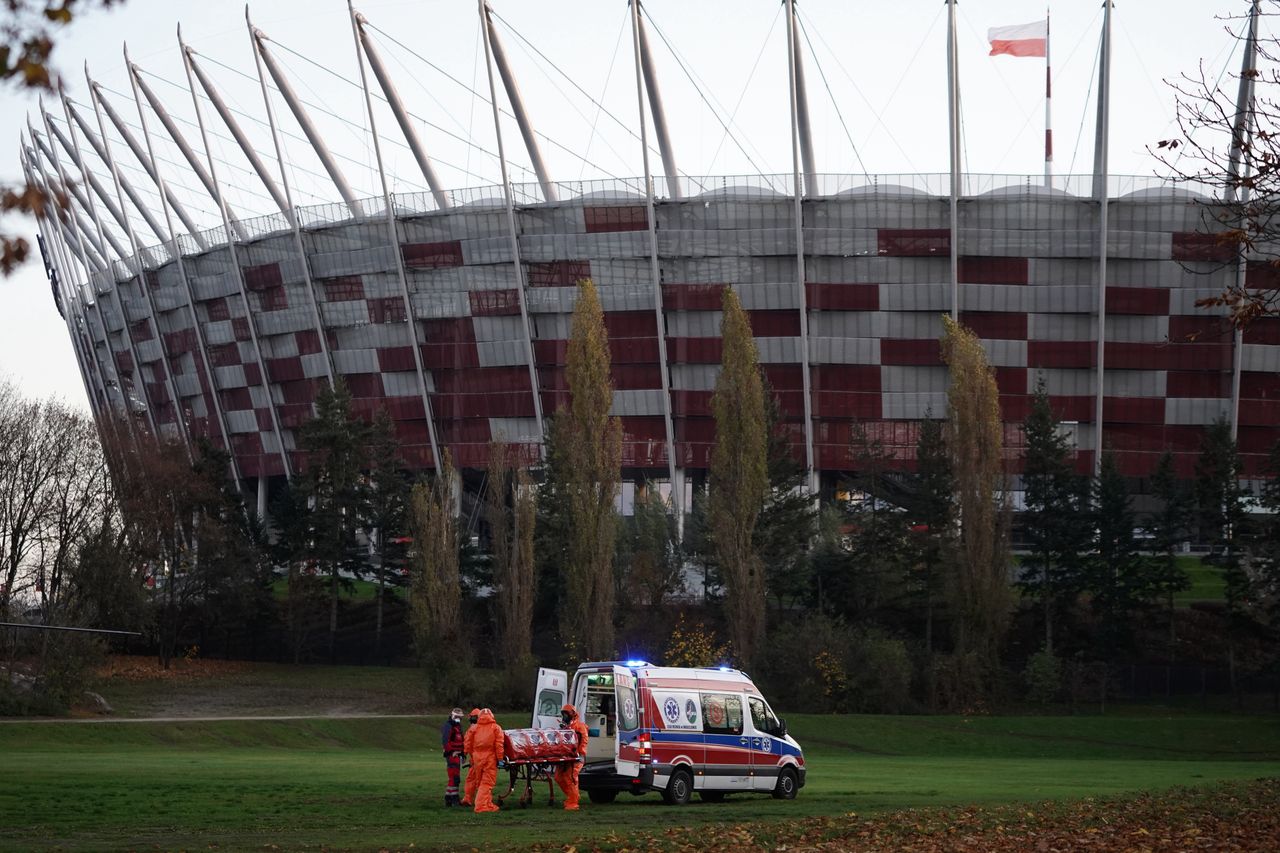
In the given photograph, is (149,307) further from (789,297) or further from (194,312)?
(789,297)

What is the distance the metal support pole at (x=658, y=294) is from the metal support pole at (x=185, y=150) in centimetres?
2382

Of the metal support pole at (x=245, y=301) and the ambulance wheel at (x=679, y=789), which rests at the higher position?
the metal support pole at (x=245, y=301)

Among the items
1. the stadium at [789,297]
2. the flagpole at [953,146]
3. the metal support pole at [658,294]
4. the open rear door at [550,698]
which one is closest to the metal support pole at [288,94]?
the stadium at [789,297]

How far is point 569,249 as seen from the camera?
70.2m

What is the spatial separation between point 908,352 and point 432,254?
935 inches

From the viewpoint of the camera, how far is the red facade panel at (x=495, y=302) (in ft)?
236

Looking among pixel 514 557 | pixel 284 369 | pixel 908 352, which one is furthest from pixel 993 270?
pixel 284 369

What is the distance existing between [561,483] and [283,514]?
2020 cm

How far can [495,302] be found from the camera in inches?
2847

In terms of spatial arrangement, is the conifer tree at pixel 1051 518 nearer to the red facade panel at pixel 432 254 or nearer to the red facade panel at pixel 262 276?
the red facade panel at pixel 432 254

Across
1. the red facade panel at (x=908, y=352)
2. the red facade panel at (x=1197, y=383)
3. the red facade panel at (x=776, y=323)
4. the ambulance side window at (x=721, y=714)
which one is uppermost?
the red facade panel at (x=776, y=323)

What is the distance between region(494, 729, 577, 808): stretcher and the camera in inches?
793

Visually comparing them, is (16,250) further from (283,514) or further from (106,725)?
(283,514)

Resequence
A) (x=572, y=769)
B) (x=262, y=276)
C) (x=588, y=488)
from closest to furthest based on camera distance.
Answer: (x=572, y=769) < (x=588, y=488) < (x=262, y=276)
